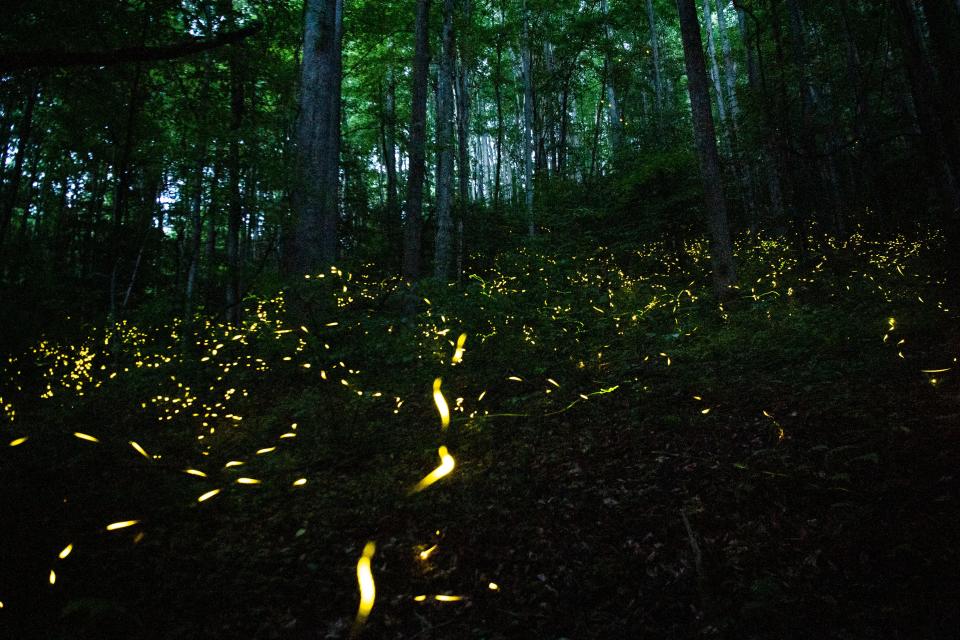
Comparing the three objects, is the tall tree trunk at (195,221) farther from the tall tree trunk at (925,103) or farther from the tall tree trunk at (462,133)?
the tall tree trunk at (462,133)

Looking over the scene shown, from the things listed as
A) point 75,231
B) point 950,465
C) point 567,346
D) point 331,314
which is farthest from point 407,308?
point 75,231

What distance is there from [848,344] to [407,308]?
22.1 ft

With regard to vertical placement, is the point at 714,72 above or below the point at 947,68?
above

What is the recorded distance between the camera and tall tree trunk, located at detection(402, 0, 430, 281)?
9586 millimetres

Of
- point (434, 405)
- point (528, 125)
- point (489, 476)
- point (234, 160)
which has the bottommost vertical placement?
point (489, 476)

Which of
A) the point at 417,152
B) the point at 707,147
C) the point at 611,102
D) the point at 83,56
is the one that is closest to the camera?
the point at 83,56

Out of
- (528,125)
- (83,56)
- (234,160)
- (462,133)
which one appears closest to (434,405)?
(234,160)

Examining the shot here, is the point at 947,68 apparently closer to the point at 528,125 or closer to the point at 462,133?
the point at 528,125

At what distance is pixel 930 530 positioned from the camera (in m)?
1.93

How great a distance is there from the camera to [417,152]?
9734mm

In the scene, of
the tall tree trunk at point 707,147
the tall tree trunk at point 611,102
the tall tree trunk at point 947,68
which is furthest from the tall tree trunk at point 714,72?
the tall tree trunk at point 947,68

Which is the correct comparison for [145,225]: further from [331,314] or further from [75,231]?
[75,231]

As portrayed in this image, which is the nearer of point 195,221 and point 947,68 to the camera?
point 947,68

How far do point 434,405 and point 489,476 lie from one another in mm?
2040
